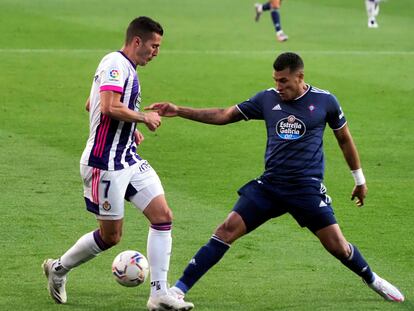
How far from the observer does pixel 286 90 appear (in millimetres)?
9773

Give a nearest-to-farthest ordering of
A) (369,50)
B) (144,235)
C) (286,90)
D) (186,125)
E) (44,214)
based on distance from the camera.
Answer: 1. (286,90)
2. (144,235)
3. (44,214)
4. (186,125)
5. (369,50)

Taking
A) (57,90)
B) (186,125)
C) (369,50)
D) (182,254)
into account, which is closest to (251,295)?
(182,254)

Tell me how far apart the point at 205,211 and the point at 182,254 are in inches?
82.4

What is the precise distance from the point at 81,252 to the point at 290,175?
6.66 ft

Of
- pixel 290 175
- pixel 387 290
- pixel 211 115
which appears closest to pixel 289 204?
pixel 290 175

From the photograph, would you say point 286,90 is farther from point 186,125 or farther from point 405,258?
point 186,125

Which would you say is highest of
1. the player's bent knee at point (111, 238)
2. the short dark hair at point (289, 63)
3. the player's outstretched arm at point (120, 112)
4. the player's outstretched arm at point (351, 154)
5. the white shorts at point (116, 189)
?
the short dark hair at point (289, 63)

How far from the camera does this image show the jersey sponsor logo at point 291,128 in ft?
32.2

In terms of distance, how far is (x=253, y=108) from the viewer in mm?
10078

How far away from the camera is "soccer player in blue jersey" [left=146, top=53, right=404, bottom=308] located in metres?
9.81

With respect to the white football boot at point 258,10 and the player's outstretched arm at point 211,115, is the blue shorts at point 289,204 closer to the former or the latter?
the player's outstretched arm at point 211,115

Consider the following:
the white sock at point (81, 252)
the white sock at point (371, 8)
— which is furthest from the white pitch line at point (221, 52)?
the white sock at point (81, 252)

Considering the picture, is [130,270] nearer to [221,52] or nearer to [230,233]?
[230,233]

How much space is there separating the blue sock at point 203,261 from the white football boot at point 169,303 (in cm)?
20
